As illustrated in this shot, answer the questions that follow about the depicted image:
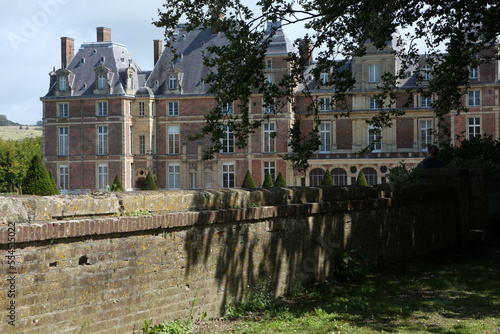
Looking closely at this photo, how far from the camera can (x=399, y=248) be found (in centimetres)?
1013

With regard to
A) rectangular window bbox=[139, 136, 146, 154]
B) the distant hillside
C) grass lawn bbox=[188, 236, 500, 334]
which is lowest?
grass lawn bbox=[188, 236, 500, 334]

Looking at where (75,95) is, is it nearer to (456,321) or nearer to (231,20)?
(231,20)

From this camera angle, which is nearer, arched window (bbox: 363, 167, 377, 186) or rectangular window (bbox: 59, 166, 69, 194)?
arched window (bbox: 363, 167, 377, 186)

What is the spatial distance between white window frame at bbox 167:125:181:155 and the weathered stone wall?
4231 cm

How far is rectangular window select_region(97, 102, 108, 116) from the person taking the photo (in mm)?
51062

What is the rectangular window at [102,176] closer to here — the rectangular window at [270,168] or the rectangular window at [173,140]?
the rectangular window at [173,140]

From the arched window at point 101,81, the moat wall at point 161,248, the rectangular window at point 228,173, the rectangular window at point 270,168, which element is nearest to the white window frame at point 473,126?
the rectangular window at point 270,168

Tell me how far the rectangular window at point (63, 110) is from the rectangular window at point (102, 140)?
10.6 ft

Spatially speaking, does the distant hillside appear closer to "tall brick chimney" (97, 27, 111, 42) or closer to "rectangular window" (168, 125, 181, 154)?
"tall brick chimney" (97, 27, 111, 42)

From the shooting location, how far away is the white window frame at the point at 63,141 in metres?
51.9

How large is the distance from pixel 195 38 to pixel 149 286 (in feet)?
157

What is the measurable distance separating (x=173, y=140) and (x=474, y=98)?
2312cm

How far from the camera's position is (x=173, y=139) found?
51.2m

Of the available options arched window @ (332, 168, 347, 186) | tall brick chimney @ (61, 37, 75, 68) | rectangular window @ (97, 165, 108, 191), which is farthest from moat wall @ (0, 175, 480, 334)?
tall brick chimney @ (61, 37, 75, 68)
